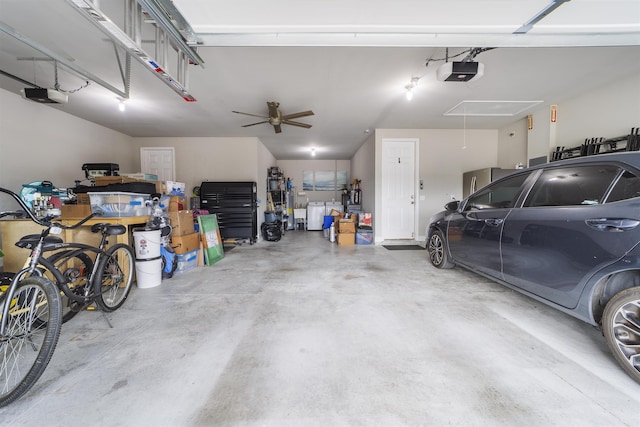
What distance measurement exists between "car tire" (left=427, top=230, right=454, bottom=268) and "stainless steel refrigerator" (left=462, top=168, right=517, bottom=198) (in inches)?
76.1

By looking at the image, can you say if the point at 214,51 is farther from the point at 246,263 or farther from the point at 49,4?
the point at 246,263

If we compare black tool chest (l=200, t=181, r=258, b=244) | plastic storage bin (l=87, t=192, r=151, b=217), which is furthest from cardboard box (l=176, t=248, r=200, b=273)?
black tool chest (l=200, t=181, r=258, b=244)

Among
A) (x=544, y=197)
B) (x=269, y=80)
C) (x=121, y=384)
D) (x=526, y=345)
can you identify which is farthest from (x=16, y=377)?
(x=544, y=197)

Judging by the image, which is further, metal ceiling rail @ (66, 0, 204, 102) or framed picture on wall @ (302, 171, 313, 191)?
framed picture on wall @ (302, 171, 313, 191)

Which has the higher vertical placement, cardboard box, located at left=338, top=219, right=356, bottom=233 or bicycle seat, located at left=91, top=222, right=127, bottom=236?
bicycle seat, located at left=91, top=222, right=127, bottom=236

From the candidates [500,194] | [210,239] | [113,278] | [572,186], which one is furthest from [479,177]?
[113,278]

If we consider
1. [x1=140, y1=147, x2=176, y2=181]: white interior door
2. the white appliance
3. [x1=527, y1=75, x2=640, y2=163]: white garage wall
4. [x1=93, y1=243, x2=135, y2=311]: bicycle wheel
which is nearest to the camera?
[x1=93, y1=243, x2=135, y2=311]: bicycle wheel

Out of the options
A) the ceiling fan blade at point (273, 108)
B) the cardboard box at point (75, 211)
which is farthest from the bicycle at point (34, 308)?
the ceiling fan blade at point (273, 108)

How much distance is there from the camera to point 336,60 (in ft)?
9.08

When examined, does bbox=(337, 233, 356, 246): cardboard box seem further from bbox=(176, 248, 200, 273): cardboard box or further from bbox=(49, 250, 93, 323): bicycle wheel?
bbox=(49, 250, 93, 323): bicycle wheel

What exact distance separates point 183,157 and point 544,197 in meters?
7.00

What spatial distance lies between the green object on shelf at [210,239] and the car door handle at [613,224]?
4347 mm

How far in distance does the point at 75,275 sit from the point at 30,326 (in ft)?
2.42

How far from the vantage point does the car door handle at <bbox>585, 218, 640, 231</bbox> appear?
1.34m
